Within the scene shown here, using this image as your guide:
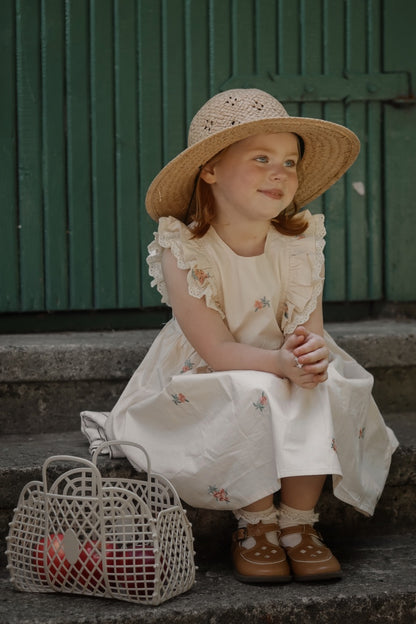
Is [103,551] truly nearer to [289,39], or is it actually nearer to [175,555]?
[175,555]

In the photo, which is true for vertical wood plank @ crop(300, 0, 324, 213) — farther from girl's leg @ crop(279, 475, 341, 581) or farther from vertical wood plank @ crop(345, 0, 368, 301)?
girl's leg @ crop(279, 475, 341, 581)

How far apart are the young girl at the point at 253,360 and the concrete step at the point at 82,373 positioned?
202mm

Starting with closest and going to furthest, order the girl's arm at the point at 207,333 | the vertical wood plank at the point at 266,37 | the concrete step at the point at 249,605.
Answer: the concrete step at the point at 249,605 → the girl's arm at the point at 207,333 → the vertical wood plank at the point at 266,37

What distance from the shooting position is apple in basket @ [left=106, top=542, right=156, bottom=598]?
190cm

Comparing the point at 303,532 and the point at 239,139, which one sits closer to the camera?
the point at 303,532

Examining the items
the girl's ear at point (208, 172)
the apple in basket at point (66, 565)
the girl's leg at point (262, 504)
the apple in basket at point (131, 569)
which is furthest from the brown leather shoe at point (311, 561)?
the girl's ear at point (208, 172)

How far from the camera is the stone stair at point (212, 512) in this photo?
1.94 metres

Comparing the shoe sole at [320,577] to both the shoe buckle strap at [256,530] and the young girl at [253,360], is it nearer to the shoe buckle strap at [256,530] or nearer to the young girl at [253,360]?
the young girl at [253,360]

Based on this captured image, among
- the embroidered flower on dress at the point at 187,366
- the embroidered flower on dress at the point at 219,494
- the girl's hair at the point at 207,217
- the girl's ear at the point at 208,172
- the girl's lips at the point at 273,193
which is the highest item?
the girl's ear at the point at 208,172

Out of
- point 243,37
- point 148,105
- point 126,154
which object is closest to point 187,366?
point 126,154

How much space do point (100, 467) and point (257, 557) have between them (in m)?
0.49

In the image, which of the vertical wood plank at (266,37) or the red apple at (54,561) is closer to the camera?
the red apple at (54,561)

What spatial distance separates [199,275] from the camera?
93.7 inches

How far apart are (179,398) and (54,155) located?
146 cm
